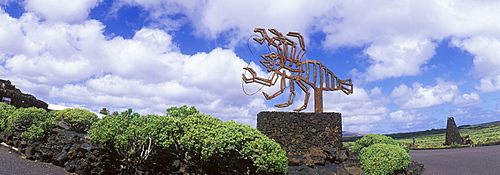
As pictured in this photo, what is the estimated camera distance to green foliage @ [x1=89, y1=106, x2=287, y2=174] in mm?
9148

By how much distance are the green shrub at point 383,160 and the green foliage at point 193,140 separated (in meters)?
4.35

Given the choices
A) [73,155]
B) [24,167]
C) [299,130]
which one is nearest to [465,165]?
[299,130]

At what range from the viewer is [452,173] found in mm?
12844

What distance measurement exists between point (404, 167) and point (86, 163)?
11481mm

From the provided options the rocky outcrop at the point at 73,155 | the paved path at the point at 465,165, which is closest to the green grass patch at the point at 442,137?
the paved path at the point at 465,165

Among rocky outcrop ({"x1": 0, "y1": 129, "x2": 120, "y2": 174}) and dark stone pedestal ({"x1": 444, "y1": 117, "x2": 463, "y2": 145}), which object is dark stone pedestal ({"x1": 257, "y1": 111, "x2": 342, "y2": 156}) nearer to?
rocky outcrop ({"x1": 0, "y1": 129, "x2": 120, "y2": 174})

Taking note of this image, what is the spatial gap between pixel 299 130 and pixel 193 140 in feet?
23.0

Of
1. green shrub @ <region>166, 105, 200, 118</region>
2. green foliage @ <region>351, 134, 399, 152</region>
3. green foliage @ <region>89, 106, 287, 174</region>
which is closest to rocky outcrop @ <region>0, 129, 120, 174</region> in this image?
green foliage @ <region>89, 106, 287, 174</region>

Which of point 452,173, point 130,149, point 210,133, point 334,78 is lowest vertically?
point 452,173

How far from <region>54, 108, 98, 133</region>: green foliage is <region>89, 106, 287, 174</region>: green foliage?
30.2ft

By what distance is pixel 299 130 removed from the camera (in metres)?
15.0

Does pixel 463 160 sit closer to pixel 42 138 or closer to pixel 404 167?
pixel 404 167

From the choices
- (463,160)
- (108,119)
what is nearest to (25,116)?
(108,119)

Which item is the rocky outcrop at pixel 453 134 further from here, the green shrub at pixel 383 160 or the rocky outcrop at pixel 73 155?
the rocky outcrop at pixel 73 155
